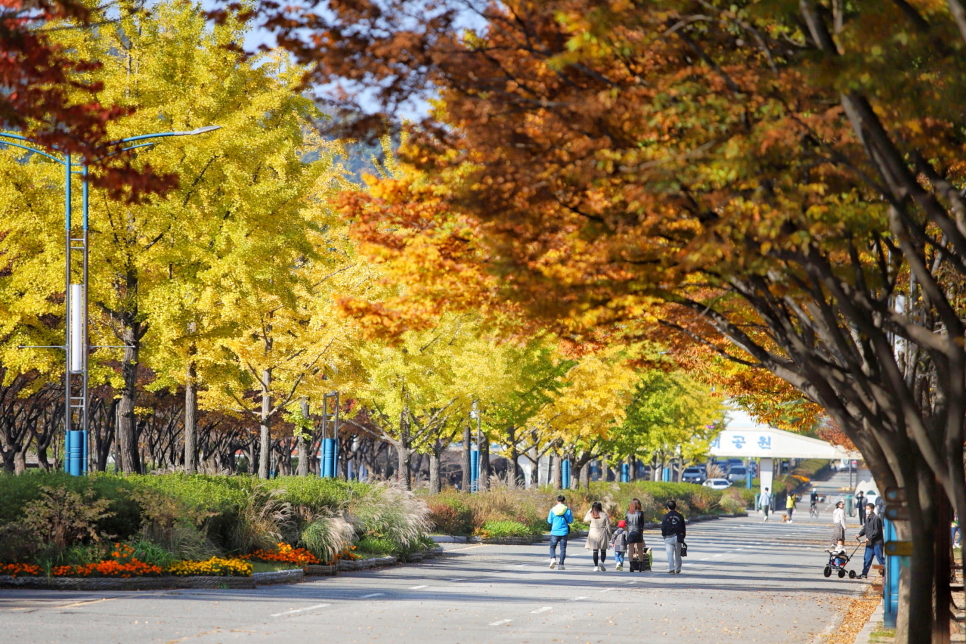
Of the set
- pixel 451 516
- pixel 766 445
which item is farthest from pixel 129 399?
pixel 766 445

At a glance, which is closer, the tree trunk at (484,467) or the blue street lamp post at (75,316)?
the blue street lamp post at (75,316)

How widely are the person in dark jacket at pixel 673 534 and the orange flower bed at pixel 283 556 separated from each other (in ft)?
26.0

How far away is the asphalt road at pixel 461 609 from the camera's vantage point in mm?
13750

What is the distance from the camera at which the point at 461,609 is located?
→ 17.1 m

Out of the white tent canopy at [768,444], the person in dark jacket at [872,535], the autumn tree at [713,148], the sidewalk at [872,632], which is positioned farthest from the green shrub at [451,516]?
the white tent canopy at [768,444]

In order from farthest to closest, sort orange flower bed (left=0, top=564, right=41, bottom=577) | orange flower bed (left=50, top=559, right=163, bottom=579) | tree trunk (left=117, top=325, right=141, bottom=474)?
tree trunk (left=117, top=325, right=141, bottom=474), orange flower bed (left=50, top=559, right=163, bottom=579), orange flower bed (left=0, top=564, right=41, bottom=577)

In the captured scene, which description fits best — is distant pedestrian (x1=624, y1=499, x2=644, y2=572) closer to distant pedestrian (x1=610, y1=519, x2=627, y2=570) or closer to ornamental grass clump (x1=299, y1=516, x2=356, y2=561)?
distant pedestrian (x1=610, y1=519, x2=627, y2=570)

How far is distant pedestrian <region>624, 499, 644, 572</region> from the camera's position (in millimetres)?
27109

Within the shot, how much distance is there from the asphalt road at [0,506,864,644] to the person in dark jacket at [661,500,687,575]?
0.67 metres

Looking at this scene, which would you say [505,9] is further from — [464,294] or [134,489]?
[134,489]

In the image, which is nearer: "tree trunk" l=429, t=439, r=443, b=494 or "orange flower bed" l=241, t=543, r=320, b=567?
"orange flower bed" l=241, t=543, r=320, b=567

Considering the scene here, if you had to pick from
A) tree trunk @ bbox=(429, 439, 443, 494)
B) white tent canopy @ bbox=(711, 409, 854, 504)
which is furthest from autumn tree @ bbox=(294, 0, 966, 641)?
white tent canopy @ bbox=(711, 409, 854, 504)

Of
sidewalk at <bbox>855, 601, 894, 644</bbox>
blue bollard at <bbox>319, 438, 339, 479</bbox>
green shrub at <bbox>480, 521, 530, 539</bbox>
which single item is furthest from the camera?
blue bollard at <bbox>319, 438, 339, 479</bbox>

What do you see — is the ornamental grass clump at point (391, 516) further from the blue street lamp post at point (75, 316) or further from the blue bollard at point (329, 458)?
the blue bollard at point (329, 458)
